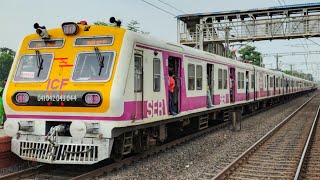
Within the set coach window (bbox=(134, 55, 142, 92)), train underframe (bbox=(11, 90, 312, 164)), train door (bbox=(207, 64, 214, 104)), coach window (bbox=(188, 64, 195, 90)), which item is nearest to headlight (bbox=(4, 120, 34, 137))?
train underframe (bbox=(11, 90, 312, 164))

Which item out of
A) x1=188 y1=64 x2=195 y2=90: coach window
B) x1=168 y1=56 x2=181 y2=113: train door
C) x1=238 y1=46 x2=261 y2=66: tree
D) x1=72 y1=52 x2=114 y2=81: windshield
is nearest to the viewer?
x1=72 y1=52 x2=114 y2=81: windshield

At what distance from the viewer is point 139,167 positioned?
322 inches

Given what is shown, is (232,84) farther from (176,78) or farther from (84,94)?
(84,94)

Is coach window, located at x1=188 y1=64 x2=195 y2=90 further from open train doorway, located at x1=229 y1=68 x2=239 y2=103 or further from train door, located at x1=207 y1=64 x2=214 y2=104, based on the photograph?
open train doorway, located at x1=229 y1=68 x2=239 y2=103

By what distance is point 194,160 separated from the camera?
9.13 metres

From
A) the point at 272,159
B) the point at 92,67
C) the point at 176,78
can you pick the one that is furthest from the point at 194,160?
the point at 92,67

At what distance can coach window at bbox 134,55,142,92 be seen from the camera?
811cm

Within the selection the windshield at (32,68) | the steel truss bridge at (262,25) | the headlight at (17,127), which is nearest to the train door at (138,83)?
the windshield at (32,68)

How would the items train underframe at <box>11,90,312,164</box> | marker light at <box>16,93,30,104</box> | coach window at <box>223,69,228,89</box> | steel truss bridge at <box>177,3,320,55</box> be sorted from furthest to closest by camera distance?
steel truss bridge at <box>177,3,320,55</box>
coach window at <box>223,69,228,89</box>
marker light at <box>16,93,30,104</box>
train underframe at <box>11,90,312,164</box>

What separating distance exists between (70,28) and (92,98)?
1.80 m

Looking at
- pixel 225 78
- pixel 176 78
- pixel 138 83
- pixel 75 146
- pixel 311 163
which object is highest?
pixel 225 78

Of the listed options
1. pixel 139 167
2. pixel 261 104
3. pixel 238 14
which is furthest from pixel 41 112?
pixel 238 14

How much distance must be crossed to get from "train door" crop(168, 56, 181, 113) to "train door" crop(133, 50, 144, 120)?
2341 millimetres

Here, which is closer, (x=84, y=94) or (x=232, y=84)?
(x=84, y=94)
